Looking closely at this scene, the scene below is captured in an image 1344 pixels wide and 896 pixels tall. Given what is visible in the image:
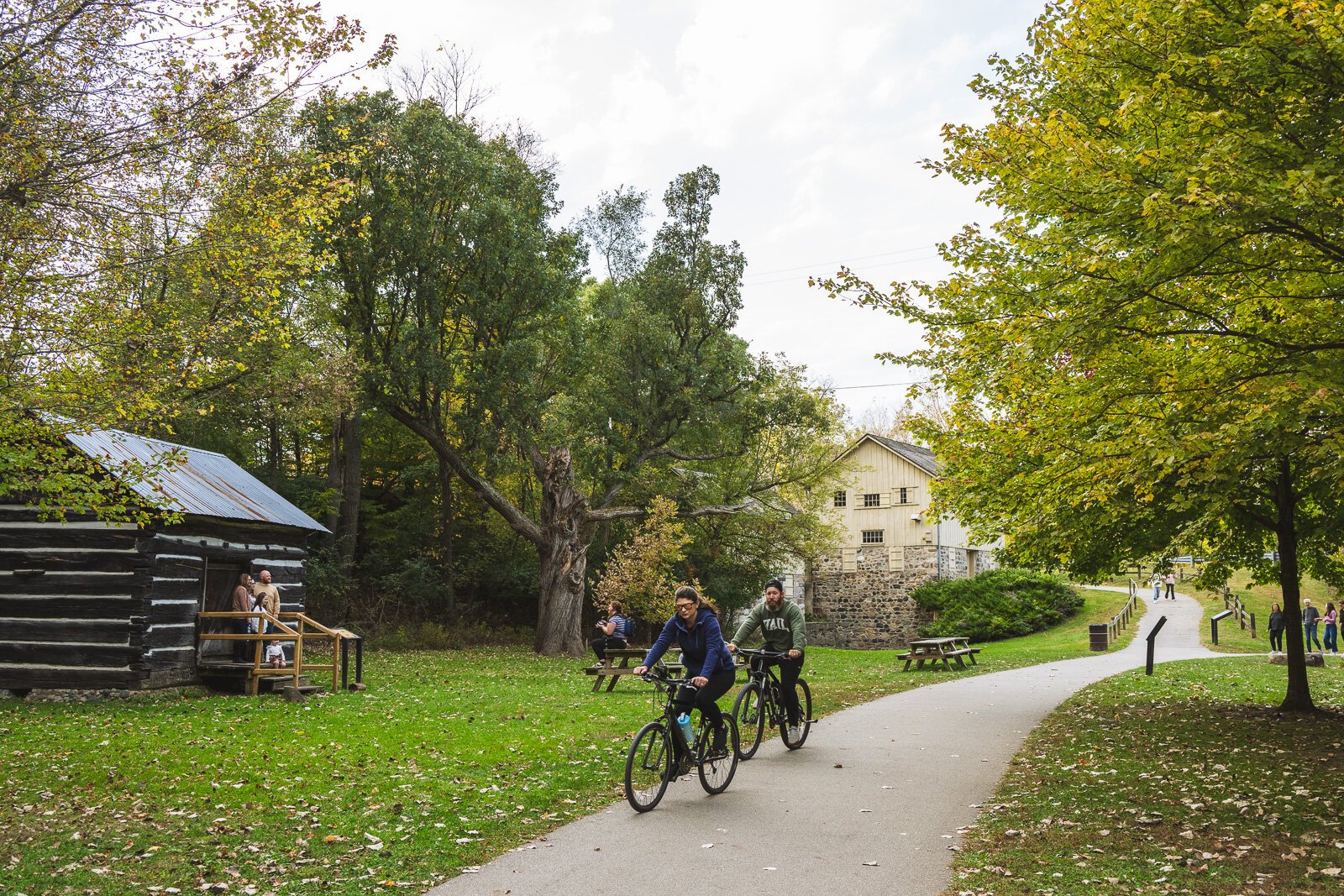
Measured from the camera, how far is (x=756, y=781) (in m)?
9.11

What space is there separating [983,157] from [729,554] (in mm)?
27489

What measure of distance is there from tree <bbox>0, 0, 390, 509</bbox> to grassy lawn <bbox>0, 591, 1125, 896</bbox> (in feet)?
9.34

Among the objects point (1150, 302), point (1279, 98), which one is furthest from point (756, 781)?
point (1279, 98)

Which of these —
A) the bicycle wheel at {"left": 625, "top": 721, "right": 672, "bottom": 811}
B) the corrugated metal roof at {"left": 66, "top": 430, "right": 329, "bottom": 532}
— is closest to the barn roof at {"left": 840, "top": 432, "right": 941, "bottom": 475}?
the corrugated metal roof at {"left": 66, "top": 430, "right": 329, "bottom": 532}

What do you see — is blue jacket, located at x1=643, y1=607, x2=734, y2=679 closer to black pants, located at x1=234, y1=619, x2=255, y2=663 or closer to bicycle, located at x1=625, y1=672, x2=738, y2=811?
bicycle, located at x1=625, y1=672, x2=738, y2=811

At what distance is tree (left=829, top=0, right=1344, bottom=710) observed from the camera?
7297 millimetres

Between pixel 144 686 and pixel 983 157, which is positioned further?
pixel 144 686

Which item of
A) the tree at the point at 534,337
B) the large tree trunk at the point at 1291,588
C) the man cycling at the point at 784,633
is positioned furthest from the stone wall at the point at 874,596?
the man cycling at the point at 784,633

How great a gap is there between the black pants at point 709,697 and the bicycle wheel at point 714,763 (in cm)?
10

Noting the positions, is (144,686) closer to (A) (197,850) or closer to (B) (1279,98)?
(A) (197,850)

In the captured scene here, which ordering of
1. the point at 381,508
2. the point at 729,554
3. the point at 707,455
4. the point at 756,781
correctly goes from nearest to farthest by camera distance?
the point at 756,781, the point at 707,455, the point at 381,508, the point at 729,554

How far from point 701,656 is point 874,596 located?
35.5 meters

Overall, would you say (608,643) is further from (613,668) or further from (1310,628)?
(1310,628)

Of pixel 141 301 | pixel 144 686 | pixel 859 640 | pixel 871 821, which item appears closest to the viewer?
pixel 871 821
